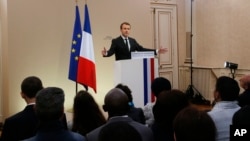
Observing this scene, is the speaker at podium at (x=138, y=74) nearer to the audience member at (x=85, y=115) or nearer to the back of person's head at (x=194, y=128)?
the audience member at (x=85, y=115)

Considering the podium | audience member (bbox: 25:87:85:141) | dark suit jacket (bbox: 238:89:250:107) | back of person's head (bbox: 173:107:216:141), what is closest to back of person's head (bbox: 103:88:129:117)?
audience member (bbox: 25:87:85:141)

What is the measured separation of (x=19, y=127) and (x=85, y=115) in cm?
49

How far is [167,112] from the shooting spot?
7.32ft

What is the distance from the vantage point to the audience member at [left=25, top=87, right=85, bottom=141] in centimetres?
176

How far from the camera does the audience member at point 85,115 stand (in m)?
2.53

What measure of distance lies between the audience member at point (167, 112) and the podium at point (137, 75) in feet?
10.1

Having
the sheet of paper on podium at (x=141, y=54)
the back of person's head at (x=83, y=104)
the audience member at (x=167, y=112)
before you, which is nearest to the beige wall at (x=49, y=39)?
the sheet of paper on podium at (x=141, y=54)

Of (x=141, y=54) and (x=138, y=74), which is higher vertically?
(x=141, y=54)

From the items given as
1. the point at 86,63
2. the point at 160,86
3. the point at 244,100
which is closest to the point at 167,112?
the point at 160,86

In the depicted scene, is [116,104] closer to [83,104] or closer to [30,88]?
[83,104]

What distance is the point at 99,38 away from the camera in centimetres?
716

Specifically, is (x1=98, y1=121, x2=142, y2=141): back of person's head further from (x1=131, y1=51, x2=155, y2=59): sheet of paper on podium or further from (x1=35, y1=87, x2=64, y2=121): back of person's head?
(x1=131, y1=51, x2=155, y2=59): sheet of paper on podium

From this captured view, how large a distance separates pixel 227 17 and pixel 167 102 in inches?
263

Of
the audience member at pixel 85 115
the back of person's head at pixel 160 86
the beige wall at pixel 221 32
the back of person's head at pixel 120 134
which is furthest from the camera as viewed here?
the beige wall at pixel 221 32
